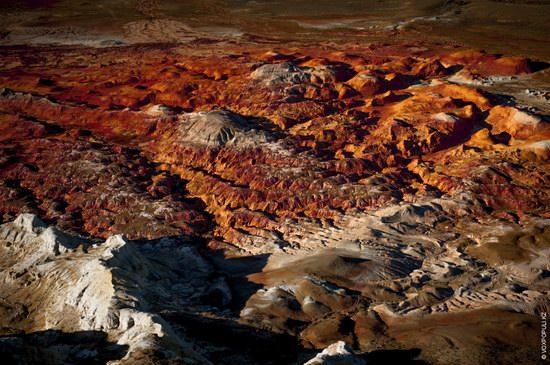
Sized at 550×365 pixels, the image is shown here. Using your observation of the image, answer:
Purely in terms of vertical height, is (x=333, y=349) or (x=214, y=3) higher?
(x=214, y=3)

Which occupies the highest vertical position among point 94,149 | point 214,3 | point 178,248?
point 214,3

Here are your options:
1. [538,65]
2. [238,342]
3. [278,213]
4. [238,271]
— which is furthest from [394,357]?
[538,65]

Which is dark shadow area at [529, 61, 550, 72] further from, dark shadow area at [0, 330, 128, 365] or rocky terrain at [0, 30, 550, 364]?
dark shadow area at [0, 330, 128, 365]

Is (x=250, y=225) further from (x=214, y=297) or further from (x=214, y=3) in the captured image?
(x=214, y=3)

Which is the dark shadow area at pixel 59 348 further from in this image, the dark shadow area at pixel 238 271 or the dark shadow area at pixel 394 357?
the dark shadow area at pixel 394 357

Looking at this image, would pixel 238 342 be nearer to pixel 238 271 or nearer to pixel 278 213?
pixel 238 271

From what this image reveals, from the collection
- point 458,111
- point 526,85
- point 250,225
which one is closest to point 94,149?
point 250,225

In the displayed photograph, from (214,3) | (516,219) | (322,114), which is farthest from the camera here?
(214,3)
